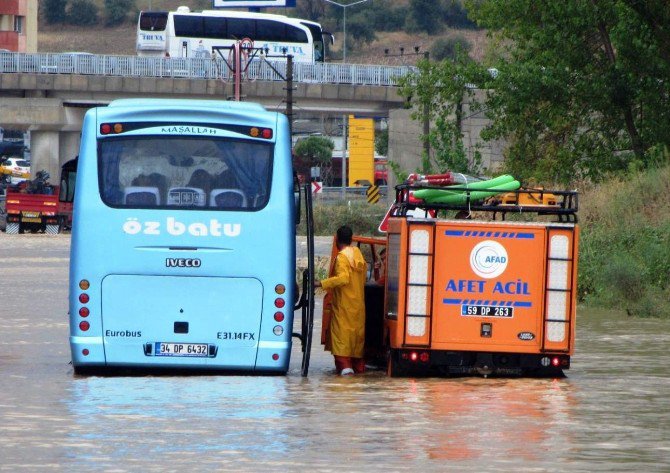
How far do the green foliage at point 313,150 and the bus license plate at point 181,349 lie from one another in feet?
333

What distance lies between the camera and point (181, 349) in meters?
15.5

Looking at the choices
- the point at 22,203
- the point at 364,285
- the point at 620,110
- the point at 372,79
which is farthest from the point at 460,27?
the point at 364,285

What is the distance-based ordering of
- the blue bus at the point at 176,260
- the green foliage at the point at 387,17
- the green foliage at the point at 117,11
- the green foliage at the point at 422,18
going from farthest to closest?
the green foliage at the point at 117,11 < the green foliage at the point at 422,18 < the green foliage at the point at 387,17 < the blue bus at the point at 176,260

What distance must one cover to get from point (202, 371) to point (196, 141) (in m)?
2.59

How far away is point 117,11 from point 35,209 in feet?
378

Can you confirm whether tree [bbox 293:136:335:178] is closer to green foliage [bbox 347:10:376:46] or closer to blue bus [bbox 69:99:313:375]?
green foliage [bbox 347:10:376:46]

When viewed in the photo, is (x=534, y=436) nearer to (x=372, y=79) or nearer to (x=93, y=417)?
(x=93, y=417)

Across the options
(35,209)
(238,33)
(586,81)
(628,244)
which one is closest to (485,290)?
(628,244)

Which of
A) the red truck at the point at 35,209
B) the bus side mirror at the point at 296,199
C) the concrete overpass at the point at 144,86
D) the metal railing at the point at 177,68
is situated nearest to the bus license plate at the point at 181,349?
the bus side mirror at the point at 296,199

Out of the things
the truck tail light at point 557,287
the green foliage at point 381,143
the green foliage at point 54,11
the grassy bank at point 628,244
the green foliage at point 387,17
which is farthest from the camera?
the green foliage at point 54,11

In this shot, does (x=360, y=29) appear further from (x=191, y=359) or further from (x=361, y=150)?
(x=191, y=359)

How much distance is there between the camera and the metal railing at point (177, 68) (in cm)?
6844

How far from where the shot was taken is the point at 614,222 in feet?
110

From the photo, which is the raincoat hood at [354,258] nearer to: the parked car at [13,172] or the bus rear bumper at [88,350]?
the bus rear bumper at [88,350]
